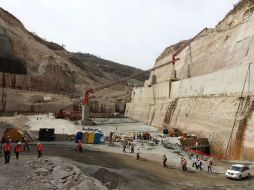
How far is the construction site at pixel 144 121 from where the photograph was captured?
65.4ft

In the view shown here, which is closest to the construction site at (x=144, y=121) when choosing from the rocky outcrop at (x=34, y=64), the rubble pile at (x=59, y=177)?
the rubble pile at (x=59, y=177)

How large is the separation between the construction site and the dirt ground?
61 mm

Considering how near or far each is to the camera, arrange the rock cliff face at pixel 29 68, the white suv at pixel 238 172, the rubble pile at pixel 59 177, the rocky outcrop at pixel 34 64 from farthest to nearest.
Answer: the rocky outcrop at pixel 34 64, the rock cliff face at pixel 29 68, the white suv at pixel 238 172, the rubble pile at pixel 59 177

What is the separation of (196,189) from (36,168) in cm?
887

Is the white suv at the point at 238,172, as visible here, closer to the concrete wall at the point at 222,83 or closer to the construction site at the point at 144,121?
the construction site at the point at 144,121

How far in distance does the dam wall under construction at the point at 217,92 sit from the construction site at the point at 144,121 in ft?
0.37

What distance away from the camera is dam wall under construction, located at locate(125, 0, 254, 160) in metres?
31.7

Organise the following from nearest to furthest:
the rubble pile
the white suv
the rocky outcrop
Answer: the rubble pile
the white suv
the rocky outcrop

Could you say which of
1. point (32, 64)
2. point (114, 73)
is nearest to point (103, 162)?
point (32, 64)

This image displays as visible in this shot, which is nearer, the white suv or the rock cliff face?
the white suv

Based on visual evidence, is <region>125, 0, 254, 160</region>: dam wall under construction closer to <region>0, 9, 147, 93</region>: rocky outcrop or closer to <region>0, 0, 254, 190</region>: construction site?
<region>0, 0, 254, 190</region>: construction site

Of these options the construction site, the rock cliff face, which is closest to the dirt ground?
the construction site

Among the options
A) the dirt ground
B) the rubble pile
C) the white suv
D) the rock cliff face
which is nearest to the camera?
the rubble pile

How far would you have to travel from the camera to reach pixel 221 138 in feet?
110
